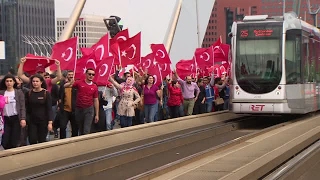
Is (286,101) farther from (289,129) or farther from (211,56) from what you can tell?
(211,56)

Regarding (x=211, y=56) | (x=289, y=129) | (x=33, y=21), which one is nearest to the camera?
(x=289, y=129)

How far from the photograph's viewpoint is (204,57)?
25.0 meters

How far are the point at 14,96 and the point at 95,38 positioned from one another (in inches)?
2711

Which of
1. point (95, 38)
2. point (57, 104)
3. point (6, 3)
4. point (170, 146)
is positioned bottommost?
point (170, 146)

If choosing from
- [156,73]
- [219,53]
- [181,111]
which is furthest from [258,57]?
[219,53]

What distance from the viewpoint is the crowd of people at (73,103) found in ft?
31.6

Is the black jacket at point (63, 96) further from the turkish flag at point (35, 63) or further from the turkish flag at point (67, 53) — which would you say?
the turkish flag at point (67, 53)

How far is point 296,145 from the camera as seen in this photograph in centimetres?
1058

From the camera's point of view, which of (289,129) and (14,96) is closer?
(14,96)

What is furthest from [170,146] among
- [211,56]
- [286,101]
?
[211,56]

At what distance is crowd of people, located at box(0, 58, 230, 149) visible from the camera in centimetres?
962

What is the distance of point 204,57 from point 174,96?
804 cm

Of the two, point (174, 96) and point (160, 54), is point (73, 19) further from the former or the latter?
point (174, 96)

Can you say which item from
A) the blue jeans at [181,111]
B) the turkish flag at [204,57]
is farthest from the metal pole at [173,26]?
the blue jeans at [181,111]
